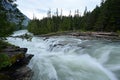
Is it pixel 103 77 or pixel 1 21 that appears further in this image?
pixel 103 77

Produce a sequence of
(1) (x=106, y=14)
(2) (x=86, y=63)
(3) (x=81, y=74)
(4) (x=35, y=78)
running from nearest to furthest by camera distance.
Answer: (4) (x=35, y=78), (3) (x=81, y=74), (2) (x=86, y=63), (1) (x=106, y=14)

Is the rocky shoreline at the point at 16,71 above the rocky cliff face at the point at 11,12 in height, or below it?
below

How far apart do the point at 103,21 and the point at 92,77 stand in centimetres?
3375

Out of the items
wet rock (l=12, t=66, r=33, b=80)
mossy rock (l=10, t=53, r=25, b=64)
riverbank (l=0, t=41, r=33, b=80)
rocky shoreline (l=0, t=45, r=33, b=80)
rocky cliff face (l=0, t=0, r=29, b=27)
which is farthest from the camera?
mossy rock (l=10, t=53, r=25, b=64)

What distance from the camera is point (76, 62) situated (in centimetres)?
1316

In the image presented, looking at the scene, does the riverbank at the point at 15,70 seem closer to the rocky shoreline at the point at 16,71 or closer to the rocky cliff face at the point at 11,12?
the rocky shoreline at the point at 16,71

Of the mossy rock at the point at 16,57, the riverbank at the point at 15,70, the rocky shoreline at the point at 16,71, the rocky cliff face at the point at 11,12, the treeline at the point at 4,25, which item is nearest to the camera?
the treeline at the point at 4,25

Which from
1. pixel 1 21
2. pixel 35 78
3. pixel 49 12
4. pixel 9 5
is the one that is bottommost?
pixel 35 78

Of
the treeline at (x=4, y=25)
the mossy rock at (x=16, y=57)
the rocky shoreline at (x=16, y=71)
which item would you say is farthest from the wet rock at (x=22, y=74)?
the treeline at (x=4, y=25)

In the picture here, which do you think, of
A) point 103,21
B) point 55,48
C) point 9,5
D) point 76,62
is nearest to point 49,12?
point 103,21

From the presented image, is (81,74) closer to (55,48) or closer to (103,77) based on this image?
(103,77)

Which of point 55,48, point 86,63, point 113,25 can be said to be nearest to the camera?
point 86,63

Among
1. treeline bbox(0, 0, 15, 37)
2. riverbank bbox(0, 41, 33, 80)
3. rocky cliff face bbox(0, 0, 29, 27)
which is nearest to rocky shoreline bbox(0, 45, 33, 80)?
riverbank bbox(0, 41, 33, 80)

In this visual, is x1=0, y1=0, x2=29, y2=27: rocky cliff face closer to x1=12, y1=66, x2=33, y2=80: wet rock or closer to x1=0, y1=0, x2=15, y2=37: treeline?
x1=0, y1=0, x2=15, y2=37: treeline
